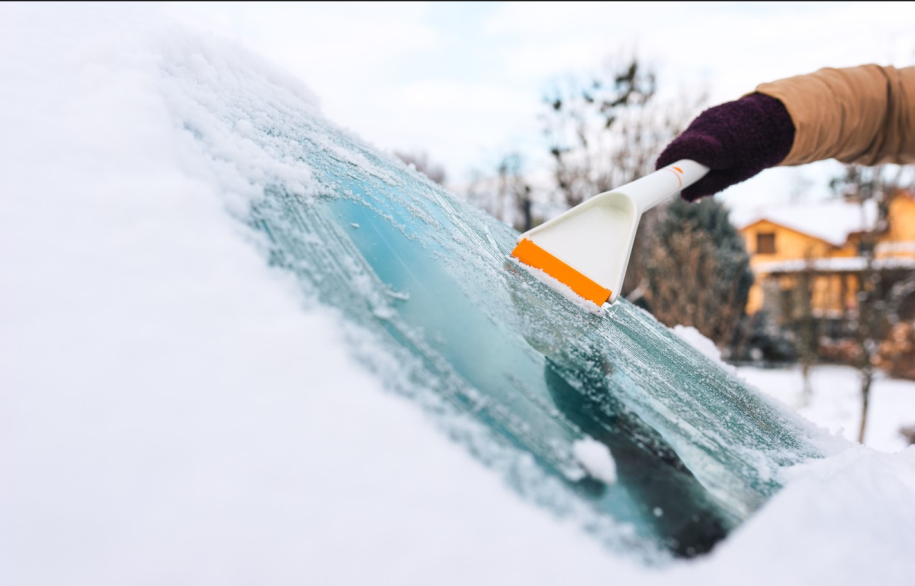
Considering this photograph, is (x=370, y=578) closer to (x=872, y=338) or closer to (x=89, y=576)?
(x=89, y=576)

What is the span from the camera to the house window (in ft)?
75.5

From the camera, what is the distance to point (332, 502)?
0.42 metres

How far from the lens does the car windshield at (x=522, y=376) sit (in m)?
0.47

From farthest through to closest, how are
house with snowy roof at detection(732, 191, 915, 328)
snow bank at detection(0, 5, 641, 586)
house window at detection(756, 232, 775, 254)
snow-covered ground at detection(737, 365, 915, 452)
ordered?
house window at detection(756, 232, 775, 254) → house with snowy roof at detection(732, 191, 915, 328) → snow-covered ground at detection(737, 365, 915, 452) → snow bank at detection(0, 5, 641, 586)

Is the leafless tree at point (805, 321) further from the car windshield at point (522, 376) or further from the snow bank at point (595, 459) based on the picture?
the snow bank at point (595, 459)

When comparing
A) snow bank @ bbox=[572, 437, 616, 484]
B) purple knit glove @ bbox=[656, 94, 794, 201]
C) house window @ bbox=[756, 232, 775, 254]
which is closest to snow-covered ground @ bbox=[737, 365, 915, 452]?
purple knit glove @ bbox=[656, 94, 794, 201]

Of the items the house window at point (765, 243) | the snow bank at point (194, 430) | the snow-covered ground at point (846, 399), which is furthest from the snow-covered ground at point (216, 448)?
the house window at point (765, 243)

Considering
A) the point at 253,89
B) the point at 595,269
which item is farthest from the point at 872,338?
the point at 253,89

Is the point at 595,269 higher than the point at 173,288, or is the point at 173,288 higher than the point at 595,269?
the point at 173,288

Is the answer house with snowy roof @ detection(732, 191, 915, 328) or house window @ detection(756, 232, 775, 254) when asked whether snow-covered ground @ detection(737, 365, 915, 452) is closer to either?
house with snowy roof @ detection(732, 191, 915, 328)

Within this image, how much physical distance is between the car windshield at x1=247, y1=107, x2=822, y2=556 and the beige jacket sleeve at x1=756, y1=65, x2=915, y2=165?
1.08 m

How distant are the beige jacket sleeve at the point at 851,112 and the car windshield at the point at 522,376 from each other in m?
1.08

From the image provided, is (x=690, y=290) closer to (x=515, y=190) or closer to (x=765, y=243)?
(x=515, y=190)

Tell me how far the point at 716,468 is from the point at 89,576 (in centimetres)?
57
